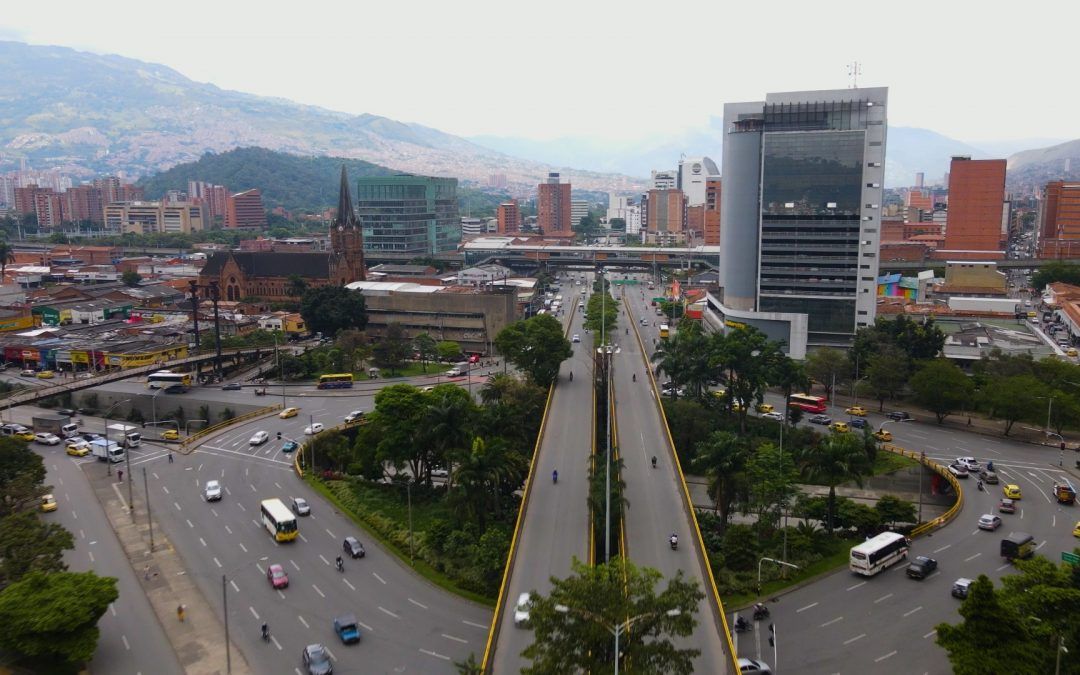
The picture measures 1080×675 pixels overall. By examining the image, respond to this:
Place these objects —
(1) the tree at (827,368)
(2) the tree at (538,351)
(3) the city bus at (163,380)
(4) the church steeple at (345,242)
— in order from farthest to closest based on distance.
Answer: (4) the church steeple at (345,242) → (3) the city bus at (163,380) → (1) the tree at (827,368) → (2) the tree at (538,351)

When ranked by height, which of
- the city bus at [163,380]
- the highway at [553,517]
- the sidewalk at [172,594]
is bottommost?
the sidewalk at [172,594]

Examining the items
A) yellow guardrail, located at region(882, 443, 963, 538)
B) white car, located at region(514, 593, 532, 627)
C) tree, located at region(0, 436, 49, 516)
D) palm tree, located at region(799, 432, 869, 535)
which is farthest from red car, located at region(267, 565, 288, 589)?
yellow guardrail, located at region(882, 443, 963, 538)

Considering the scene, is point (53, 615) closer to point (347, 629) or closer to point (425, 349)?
point (347, 629)

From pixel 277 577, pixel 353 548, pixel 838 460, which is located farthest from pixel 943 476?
pixel 277 577

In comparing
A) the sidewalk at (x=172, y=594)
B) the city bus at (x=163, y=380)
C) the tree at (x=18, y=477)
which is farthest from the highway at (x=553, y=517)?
the city bus at (x=163, y=380)

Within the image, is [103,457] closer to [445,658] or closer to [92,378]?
[92,378]

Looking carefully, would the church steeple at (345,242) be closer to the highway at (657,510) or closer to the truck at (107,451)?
the truck at (107,451)

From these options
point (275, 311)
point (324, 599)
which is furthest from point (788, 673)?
point (275, 311)

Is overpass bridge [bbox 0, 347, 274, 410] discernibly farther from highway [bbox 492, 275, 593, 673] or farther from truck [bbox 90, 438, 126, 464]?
highway [bbox 492, 275, 593, 673]
